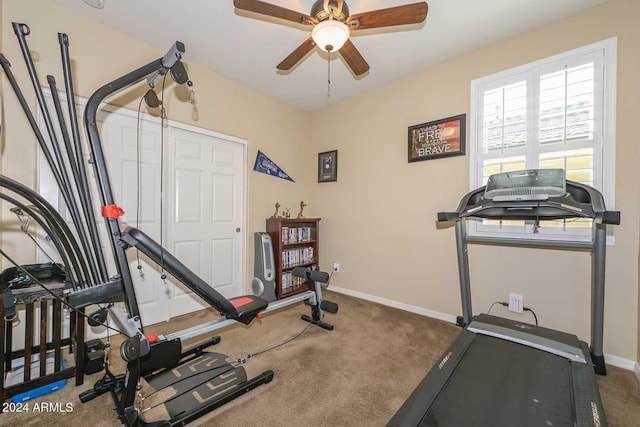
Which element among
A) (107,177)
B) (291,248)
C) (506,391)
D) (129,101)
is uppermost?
(129,101)

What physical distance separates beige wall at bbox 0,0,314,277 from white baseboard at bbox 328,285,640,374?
137 centimetres

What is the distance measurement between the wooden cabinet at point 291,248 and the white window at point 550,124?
203cm

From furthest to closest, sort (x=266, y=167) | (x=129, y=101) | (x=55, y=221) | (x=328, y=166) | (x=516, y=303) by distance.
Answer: (x=328, y=166) < (x=266, y=167) < (x=129, y=101) < (x=516, y=303) < (x=55, y=221)

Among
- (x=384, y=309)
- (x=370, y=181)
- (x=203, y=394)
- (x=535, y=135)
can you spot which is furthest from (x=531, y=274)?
(x=203, y=394)

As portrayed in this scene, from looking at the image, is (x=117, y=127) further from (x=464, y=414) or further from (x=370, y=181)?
(x=464, y=414)

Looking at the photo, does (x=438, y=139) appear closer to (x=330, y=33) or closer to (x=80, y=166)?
(x=330, y=33)

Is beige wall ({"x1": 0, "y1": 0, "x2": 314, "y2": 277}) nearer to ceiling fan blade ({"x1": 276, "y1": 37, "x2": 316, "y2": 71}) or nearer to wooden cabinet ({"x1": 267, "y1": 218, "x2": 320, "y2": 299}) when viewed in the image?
wooden cabinet ({"x1": 267, "y1": 218, "x2": 320, "y2": 299})

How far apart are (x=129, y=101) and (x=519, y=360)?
3.63 meters

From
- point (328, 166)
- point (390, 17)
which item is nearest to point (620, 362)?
point (390, 17)

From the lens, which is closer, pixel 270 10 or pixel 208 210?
pixel 270 10

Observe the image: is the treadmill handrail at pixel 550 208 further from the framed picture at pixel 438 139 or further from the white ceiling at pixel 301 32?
→ the white ceiling at pixel 301 32

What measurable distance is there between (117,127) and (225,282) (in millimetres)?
1913

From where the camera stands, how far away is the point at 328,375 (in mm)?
1766

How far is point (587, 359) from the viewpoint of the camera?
4.95 feet
